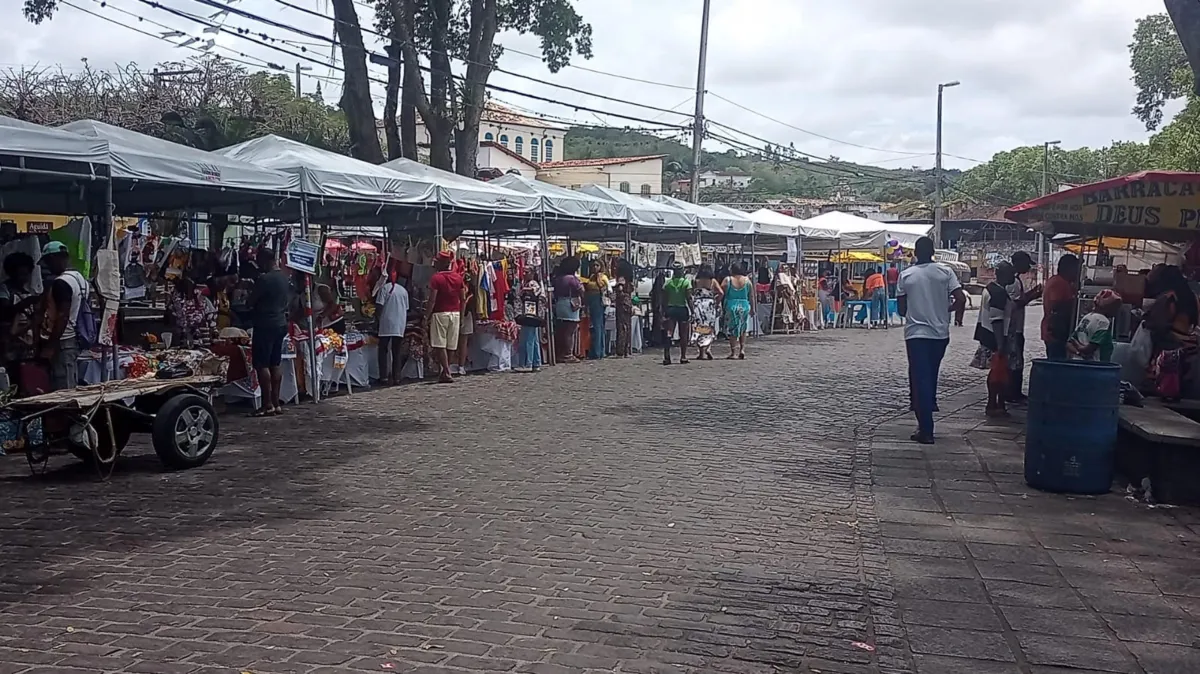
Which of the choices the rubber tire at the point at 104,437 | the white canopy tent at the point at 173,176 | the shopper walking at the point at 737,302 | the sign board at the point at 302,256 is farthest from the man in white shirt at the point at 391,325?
the shopper walking at the point at 737,302

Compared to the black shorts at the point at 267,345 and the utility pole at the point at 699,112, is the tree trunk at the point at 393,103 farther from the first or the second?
the black shorts at the point at 267,345

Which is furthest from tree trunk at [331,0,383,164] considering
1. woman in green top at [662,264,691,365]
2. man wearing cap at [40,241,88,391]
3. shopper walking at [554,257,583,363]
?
man wearing cap at [40,241,88,391]

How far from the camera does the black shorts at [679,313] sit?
17.3 m

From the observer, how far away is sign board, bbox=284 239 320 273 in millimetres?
11809

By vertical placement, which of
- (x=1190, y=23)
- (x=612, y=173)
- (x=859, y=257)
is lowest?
(x=859, y=257)

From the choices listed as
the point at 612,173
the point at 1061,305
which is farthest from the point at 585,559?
the point at 612,173

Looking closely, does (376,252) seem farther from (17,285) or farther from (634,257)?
(17,285)

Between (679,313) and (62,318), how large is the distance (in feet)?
33.5

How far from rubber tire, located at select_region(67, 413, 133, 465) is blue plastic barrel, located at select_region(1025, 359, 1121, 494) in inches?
289

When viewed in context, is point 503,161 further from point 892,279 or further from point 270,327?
point 270,327

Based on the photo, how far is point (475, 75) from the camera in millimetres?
24219

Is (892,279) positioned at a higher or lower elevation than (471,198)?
lower

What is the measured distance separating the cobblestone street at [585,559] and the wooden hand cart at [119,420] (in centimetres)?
20

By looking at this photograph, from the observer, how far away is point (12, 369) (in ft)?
30.5
